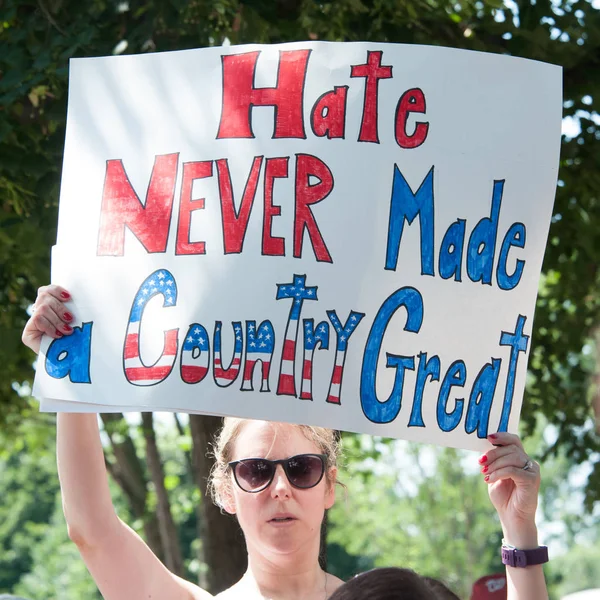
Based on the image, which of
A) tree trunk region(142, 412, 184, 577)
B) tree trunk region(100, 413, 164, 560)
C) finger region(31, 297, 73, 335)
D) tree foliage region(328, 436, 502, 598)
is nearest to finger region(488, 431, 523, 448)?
finger region(31, 297, 73, 335)

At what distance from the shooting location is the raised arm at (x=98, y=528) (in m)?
2.29

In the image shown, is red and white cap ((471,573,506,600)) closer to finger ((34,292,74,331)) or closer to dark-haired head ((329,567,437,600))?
finger ((34,292,74,331))

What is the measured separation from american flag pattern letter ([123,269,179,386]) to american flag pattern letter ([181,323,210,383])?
3 centimetres

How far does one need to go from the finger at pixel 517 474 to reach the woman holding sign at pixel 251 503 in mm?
15

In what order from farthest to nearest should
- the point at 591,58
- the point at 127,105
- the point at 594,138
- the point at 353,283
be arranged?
the point at 594,138
the point at 591,58
the point at 127,105
the point at 353,283

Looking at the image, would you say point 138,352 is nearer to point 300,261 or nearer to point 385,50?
point 300,261

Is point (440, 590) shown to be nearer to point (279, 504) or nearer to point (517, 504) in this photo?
point (517, 504)

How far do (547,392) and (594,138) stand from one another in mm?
1919

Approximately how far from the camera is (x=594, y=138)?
5.17 meters

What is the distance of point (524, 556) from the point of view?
2.12 m

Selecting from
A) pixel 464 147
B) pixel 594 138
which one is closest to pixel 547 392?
pixel 594 138

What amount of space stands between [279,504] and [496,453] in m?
0.45

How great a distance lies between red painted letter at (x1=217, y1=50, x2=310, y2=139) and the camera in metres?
2.39

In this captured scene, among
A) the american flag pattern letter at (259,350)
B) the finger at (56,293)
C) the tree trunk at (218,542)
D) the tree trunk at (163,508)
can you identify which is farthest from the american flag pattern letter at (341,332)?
the tree trunk at (163,508)
